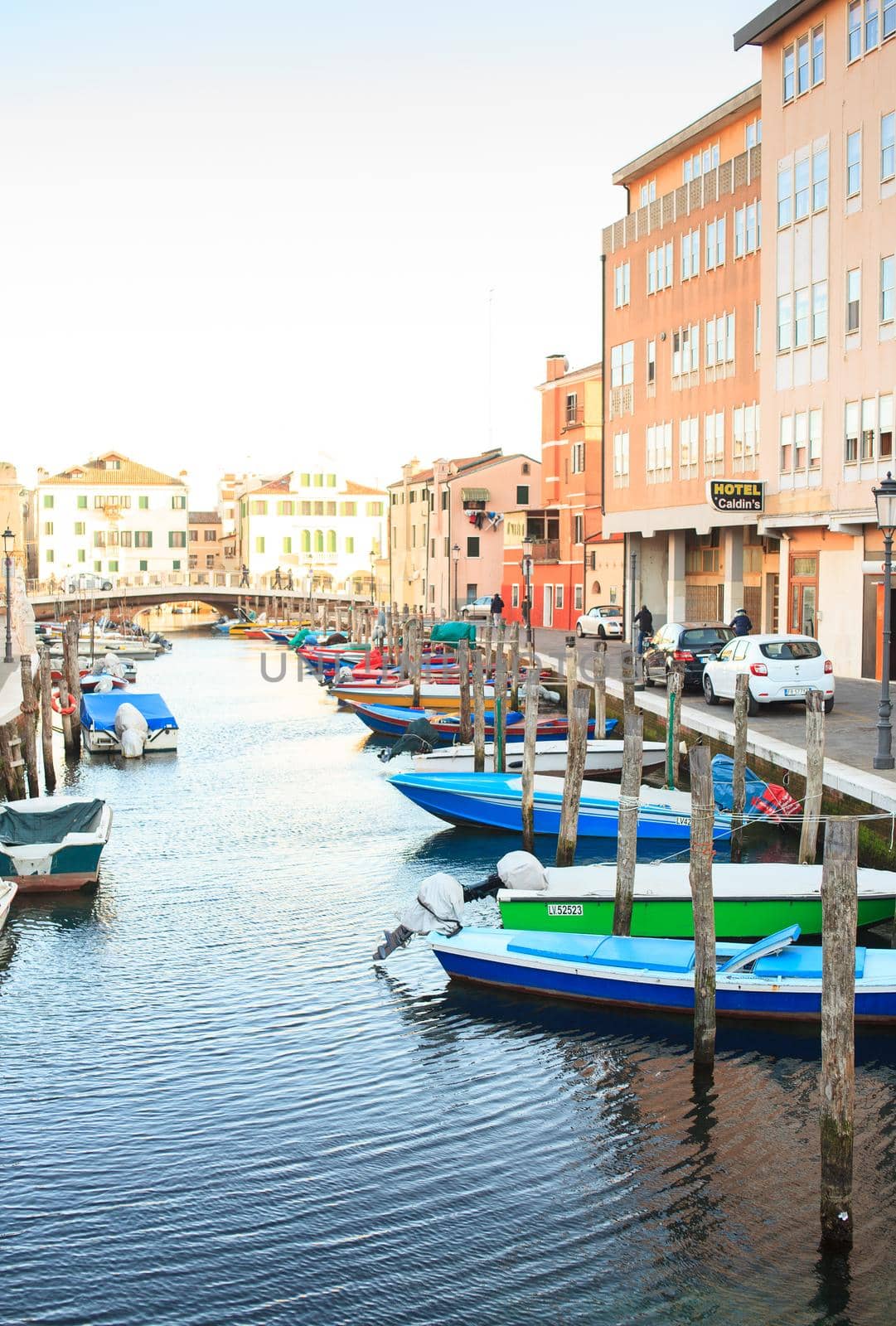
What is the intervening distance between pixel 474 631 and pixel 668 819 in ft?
115

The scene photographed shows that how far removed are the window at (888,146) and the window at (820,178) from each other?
9.31ft

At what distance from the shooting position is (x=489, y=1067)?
13.9 metres

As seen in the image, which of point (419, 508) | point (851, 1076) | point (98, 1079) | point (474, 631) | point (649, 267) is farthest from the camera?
point (419, 508)

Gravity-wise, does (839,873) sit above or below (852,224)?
below

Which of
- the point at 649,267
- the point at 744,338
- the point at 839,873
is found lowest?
the point at 839,873

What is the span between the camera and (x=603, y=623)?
54.6 metres

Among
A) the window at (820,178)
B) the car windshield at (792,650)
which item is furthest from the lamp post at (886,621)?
the window at (820,178)

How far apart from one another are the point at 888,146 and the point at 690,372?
46.3 feet

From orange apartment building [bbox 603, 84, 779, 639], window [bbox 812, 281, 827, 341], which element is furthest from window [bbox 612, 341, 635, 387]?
window [bbox 812, 281, 827, 341]

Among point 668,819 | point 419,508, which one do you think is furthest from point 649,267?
point 419,508

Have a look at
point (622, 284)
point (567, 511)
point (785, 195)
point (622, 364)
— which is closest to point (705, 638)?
point (785, 195)

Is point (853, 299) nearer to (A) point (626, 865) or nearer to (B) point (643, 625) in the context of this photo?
(B) point (643, 625)

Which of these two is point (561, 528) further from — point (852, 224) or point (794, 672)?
point (794, 672)

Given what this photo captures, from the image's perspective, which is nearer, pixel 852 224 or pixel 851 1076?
pixel 851 1076
